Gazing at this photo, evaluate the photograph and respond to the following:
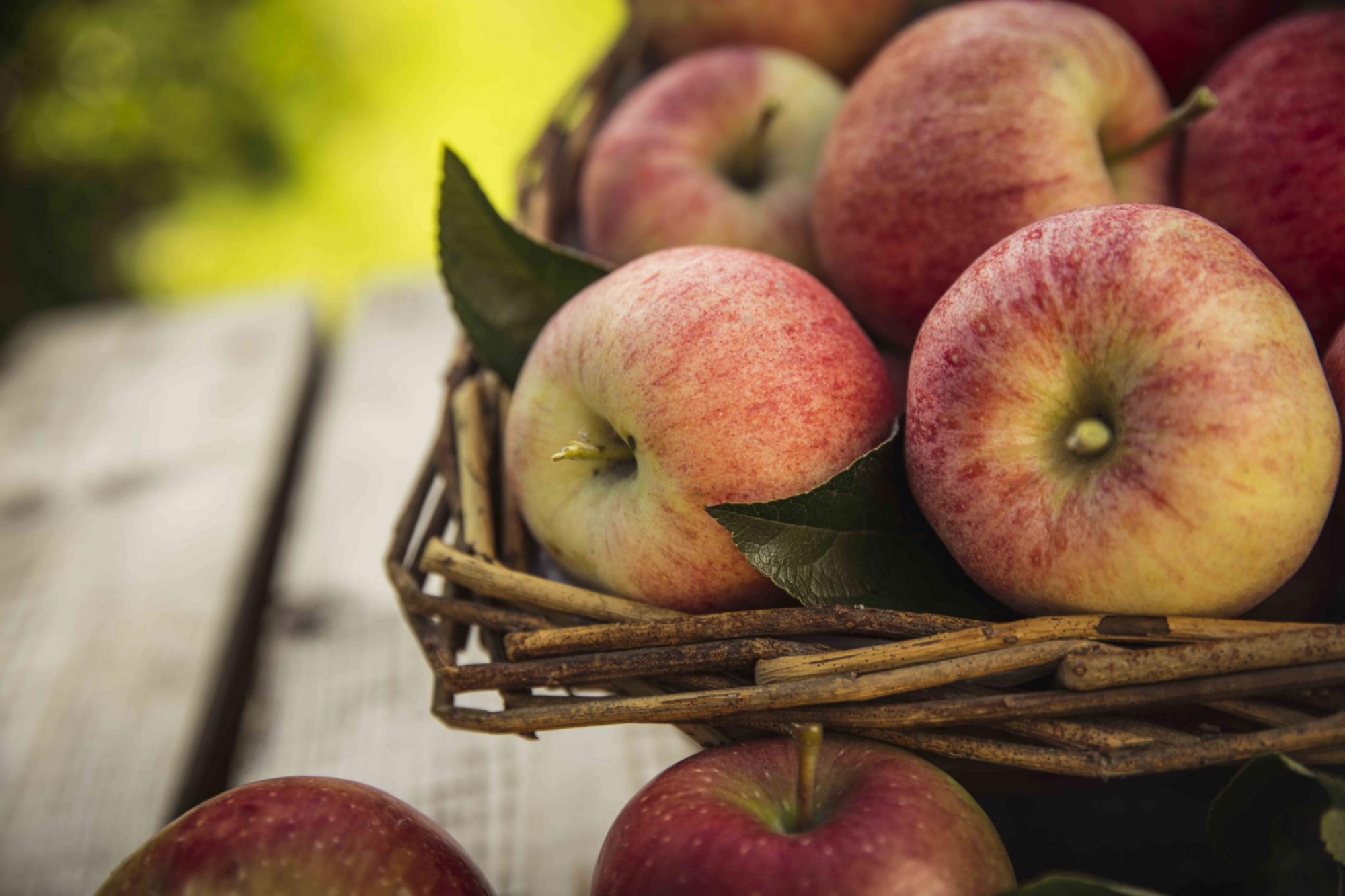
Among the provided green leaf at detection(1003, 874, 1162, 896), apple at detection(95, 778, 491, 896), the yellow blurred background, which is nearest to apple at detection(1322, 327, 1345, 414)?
green leaf at detection(1003, 874, 1162, 896)

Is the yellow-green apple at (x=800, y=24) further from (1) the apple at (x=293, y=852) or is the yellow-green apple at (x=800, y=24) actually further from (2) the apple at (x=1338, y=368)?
(1) the apple at (x=293, y=852)

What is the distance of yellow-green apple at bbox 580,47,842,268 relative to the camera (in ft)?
2.51

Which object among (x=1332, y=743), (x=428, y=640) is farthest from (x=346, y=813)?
(x=1332, y=743)

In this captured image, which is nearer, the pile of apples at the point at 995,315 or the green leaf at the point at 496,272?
the pile of apples at the point at 995,315

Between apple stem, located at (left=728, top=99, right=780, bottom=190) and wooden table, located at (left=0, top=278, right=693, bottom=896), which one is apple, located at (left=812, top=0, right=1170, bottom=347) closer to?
apple stem, located at (left=728, top=99, right=780, bottom=190)

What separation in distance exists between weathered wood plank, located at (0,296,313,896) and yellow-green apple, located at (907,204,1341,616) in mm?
632

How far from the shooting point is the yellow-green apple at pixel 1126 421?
1.39 feet

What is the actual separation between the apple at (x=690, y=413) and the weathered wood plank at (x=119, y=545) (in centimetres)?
43

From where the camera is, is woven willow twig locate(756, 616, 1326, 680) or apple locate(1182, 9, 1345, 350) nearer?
woven willow twig locate(756, 616, 1326, 680)

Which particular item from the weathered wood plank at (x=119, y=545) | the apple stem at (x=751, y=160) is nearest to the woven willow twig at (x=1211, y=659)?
the apple stem at (x=751, y=160)

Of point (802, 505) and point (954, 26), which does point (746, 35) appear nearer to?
point (954, 26)

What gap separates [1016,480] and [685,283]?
20cm

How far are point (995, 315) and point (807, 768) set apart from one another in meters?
0.22

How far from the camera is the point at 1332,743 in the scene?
16.5 inches
